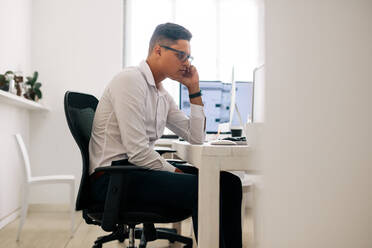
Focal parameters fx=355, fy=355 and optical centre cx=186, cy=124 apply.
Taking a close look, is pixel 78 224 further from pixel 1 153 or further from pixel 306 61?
pixel 306 61

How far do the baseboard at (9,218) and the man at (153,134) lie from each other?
1.69 m

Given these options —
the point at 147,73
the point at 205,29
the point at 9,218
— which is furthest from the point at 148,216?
the point at 205,29

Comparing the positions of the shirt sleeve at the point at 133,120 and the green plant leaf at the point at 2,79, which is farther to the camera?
the green plant leaf at the point at 2,79

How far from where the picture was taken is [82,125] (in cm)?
146

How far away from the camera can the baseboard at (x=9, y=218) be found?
8.70 ft

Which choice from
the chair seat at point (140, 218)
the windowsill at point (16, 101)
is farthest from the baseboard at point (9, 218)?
the chair seat at point (140, 218)

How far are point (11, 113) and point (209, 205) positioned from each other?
2393 mm

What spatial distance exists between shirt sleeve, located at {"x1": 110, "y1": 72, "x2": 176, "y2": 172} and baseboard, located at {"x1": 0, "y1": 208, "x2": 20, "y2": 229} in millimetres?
1858

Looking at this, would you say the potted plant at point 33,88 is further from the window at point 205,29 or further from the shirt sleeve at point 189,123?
the shirt sleeve at point 189,123

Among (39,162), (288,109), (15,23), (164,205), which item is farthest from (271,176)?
(39,162)

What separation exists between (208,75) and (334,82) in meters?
3.38

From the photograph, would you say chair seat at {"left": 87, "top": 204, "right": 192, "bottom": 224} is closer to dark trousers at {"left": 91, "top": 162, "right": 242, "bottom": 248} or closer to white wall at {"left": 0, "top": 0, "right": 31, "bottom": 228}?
dark trousers at {"left": 91, "top": 162, "right": 242, "bottom": 248}

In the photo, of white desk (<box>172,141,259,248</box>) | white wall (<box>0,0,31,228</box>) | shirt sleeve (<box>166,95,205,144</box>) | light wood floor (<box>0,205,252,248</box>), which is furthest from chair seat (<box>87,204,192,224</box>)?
white wall (<box>0,0,31,228</box>)

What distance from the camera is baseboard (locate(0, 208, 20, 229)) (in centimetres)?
265
